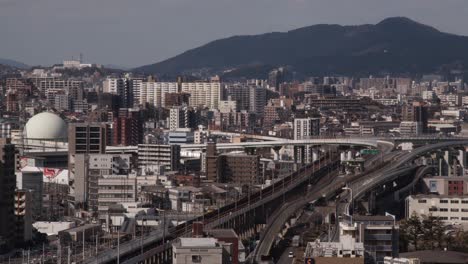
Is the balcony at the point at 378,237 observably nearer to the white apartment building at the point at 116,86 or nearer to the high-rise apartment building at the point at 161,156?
the high-rise apartment building at the point at 161,156

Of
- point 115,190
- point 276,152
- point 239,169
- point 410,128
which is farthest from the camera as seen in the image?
point 410,128

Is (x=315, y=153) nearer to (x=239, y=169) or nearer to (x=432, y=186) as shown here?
(x=239, y=169)

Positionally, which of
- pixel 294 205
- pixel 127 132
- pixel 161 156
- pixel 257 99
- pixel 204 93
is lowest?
pixel 294 205

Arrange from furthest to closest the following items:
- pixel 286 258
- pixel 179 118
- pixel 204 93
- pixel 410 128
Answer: pixel 204 93 → pixel 179 118 → pixel 410 128 → pixel 286 258

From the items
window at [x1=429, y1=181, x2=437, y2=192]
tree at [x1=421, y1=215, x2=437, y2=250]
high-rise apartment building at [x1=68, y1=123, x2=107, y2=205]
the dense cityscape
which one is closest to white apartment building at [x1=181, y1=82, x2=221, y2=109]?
the dense cityscape

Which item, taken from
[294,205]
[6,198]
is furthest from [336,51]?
[6,198]

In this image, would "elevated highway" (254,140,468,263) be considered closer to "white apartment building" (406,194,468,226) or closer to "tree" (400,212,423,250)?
"white apartment building" (406,194,468,226)

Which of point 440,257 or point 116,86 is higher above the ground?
point 116,86

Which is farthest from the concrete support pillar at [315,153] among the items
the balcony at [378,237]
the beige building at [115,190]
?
the balcony at [378,237]

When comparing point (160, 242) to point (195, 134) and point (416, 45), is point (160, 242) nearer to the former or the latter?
point (195, 134)
